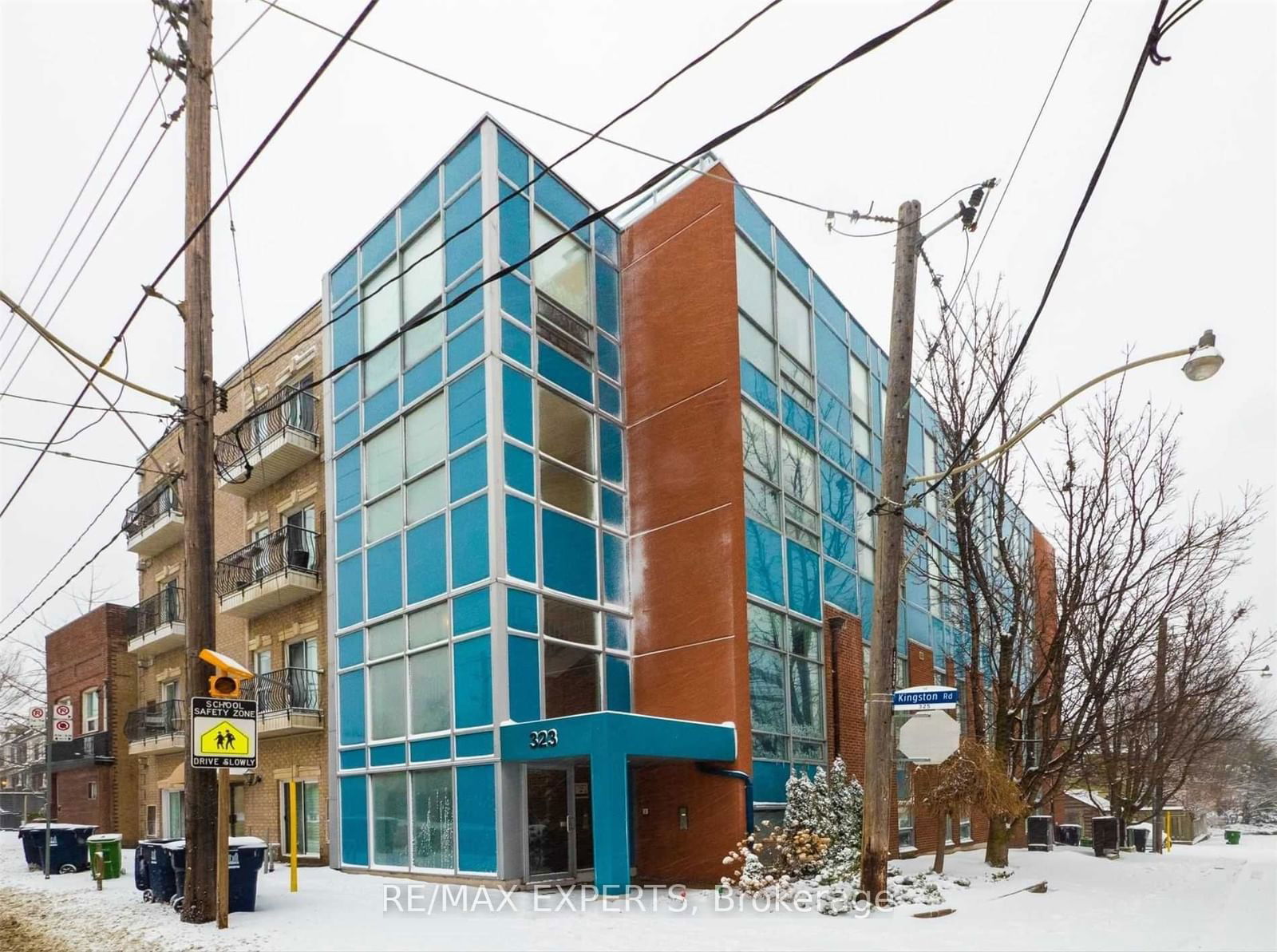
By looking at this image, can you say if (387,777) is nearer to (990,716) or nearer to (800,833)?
(800,833)

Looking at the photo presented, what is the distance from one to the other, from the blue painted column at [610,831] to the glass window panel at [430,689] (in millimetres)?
3706

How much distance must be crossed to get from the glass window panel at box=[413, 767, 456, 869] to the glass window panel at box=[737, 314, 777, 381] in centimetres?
870

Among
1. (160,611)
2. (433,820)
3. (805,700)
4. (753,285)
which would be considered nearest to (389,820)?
(433,820)

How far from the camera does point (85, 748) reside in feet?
100

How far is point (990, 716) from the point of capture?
26.6 meters

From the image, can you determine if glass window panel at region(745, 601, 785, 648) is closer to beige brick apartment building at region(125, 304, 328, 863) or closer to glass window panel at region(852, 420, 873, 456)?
glass window panel at region(852, 420, 873, 456)

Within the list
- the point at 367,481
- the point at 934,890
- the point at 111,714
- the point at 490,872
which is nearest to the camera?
the point at 934,890

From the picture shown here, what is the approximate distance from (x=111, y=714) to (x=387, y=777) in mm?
16327

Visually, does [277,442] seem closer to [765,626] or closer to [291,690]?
[291,690]

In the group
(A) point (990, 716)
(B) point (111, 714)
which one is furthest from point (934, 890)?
(B) point (111, 714)

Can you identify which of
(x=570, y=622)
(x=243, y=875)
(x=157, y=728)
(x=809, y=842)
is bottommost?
(x=809, y=842)

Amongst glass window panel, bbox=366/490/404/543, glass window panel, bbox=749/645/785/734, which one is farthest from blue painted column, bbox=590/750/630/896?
glass window panel, bbox=366/490/404/543

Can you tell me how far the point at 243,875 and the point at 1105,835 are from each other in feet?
71.6

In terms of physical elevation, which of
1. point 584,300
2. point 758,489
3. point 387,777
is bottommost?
point 387,777
